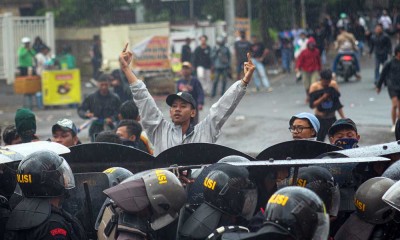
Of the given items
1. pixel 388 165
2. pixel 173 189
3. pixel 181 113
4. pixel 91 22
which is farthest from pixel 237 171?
pixel 91 22

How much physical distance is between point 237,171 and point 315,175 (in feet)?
1.46

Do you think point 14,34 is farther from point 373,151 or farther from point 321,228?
point 321,228

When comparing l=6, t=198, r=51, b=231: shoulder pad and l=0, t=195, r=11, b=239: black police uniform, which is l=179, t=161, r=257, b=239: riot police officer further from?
l=0, t=195, r=11, b=239: black police uniform

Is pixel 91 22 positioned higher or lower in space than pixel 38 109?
higher

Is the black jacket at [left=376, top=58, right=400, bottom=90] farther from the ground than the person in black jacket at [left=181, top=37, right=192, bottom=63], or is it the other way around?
the person in black jacket at [left=181, top=37, right=192, bottom=63]

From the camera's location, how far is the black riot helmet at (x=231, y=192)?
184 inches

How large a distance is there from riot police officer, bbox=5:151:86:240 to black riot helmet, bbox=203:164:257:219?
78 centimetres

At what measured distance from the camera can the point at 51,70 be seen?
80.0 feet

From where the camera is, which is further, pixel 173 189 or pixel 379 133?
pixel 379 133

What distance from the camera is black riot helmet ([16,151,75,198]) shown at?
4.94 meters

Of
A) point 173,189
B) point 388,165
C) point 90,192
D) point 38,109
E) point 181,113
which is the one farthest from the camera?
point 38,109

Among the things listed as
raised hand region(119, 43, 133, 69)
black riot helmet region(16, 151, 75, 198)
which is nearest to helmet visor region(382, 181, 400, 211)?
black riot helmet region(16, 151, 75, 198)

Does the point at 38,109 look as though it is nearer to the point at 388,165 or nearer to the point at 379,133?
the point at 379,133

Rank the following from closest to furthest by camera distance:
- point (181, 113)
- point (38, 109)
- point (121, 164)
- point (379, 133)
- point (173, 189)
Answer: point (173, 189) < point (121, 164) < point (181, 113) < point (379, 133) < point (38, 109)
